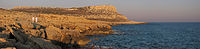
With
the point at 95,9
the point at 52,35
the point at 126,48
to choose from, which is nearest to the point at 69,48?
the point at 52,35

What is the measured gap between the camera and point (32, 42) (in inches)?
353

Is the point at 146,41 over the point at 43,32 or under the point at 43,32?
under

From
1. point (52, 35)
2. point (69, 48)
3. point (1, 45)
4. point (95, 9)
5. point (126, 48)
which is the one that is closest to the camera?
point (1, 45)

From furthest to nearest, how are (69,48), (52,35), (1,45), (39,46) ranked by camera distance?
(52,35) < (69,48) < (39,46) < (1,45)

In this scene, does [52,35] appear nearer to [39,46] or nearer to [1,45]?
[39,46]

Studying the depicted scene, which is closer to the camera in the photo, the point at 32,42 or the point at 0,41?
the point at 0,41

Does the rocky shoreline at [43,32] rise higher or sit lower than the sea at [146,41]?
higher

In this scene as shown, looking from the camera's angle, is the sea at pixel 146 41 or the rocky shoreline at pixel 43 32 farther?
the sea at pixel 146 41

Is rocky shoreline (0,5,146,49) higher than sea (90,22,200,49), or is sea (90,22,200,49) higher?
rocky shoreline (0,5,146,49)

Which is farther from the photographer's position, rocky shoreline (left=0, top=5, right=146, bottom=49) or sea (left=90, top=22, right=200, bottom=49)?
sea (left=90, top=22, right=200, bottom=49)

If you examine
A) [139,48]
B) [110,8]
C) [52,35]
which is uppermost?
[110,8]

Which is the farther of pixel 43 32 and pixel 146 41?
pixel 146 41

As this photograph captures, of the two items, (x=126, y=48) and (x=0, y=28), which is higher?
(x=0, y=28)

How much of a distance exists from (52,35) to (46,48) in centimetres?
630
